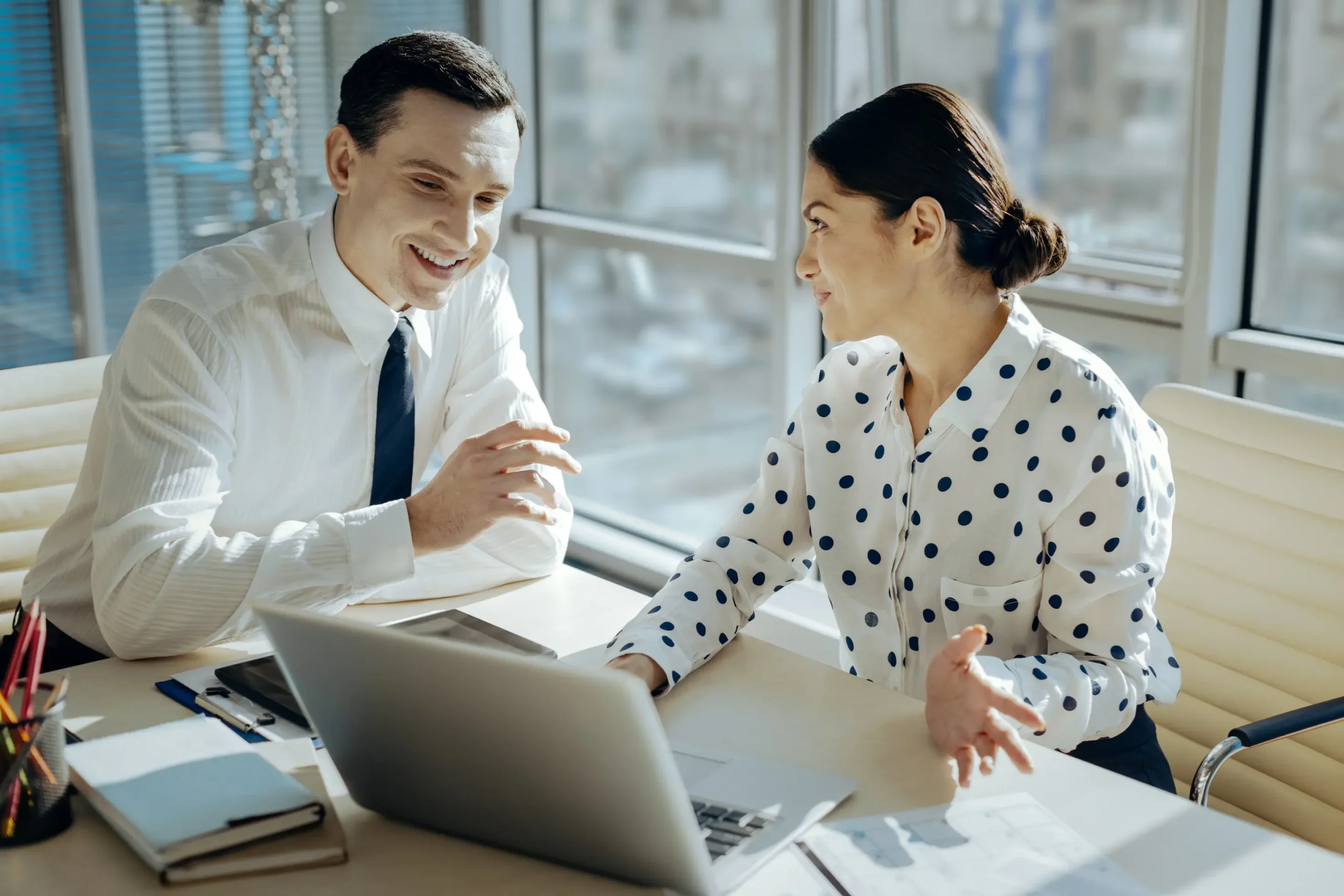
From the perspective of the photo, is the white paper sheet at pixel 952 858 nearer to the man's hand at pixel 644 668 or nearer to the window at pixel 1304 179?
the man's hand at pixel 644 668

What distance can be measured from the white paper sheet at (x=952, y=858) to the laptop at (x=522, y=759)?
26 mm

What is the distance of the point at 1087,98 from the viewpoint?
7.82 ft

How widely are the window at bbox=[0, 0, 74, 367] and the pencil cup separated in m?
2.19

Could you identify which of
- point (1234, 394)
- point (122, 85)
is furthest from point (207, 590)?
point (122, 85)

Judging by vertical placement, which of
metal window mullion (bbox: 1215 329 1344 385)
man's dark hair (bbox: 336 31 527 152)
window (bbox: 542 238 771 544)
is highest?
man's dark hair (bbox: 336 31 527 152)

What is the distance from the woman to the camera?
150 cm

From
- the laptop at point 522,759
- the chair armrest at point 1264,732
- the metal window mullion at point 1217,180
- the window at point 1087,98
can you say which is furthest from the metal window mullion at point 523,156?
the laptop at point 522,759

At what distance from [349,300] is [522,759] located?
937 mm

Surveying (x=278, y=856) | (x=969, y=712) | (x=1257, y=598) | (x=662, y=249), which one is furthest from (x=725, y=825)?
(x=662, y=249)

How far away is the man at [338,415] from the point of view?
1.56m

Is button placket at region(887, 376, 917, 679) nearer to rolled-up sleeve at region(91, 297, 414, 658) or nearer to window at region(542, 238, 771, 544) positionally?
rolled-up sleeve at region(91, 297, 414, 658)

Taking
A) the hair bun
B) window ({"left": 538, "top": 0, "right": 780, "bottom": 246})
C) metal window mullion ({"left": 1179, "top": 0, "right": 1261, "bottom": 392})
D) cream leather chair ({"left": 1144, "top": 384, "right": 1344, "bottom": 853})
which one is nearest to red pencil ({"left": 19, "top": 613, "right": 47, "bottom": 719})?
the hair bun

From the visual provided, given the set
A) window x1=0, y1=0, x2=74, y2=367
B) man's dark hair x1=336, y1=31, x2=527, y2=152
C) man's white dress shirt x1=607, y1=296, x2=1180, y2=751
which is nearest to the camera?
man's white dress shirt x1=607, y1=296, x2=1180, y2=751

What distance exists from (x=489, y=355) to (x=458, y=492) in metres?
0.45
